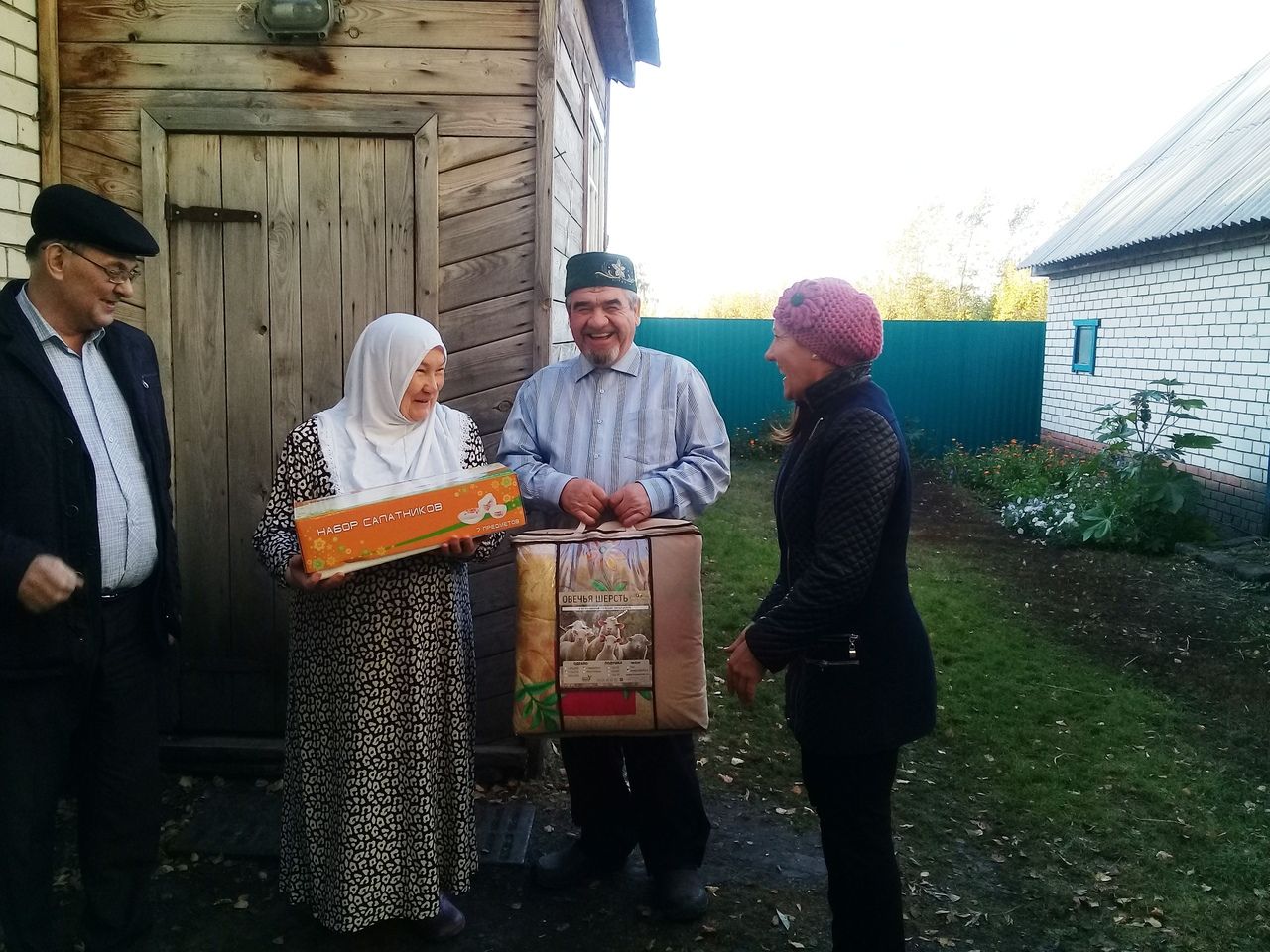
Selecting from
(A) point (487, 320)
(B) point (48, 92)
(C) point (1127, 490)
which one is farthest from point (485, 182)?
(C) point (1127, 490)

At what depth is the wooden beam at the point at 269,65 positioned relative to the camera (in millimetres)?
3664

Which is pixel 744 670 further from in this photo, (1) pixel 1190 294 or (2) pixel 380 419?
(1) pixel 1190 294

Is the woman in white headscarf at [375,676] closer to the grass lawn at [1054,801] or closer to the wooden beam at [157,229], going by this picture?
the wooden beam at [157,229]

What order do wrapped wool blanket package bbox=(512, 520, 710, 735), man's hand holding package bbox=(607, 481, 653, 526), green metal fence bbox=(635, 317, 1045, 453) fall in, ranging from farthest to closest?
green metal fence bbox=(635, 317, 1045, 453), man's hand holding package bbox=(607, 481, 653, 526), wrapped wool blanket package bbox=(512, 520, 710, 735)

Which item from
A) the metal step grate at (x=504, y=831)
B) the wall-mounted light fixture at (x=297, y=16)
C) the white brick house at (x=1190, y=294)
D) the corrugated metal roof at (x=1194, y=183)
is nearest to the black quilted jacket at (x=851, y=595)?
the metal step grate at (x=504, y=831)

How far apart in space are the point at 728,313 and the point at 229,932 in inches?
1051

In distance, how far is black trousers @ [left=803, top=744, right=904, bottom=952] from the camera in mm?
2344

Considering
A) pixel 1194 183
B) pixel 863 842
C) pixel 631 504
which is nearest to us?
pixel 863 842

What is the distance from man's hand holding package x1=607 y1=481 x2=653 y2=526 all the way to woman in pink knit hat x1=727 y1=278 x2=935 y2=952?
565 mm

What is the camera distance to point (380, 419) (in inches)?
107

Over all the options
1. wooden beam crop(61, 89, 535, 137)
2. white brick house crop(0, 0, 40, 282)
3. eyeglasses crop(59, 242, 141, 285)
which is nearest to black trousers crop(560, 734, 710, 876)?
eyeglasses crop(59, 242, 141, 285)

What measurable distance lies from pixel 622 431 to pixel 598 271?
1.63 ft

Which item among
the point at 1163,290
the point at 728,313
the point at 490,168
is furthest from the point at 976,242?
the point at 490,168

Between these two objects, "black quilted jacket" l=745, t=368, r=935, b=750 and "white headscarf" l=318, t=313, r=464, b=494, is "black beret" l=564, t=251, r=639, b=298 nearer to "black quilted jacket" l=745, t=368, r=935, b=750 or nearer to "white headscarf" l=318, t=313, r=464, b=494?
"white headscarf" l=318, t=313, r=464, b=494
